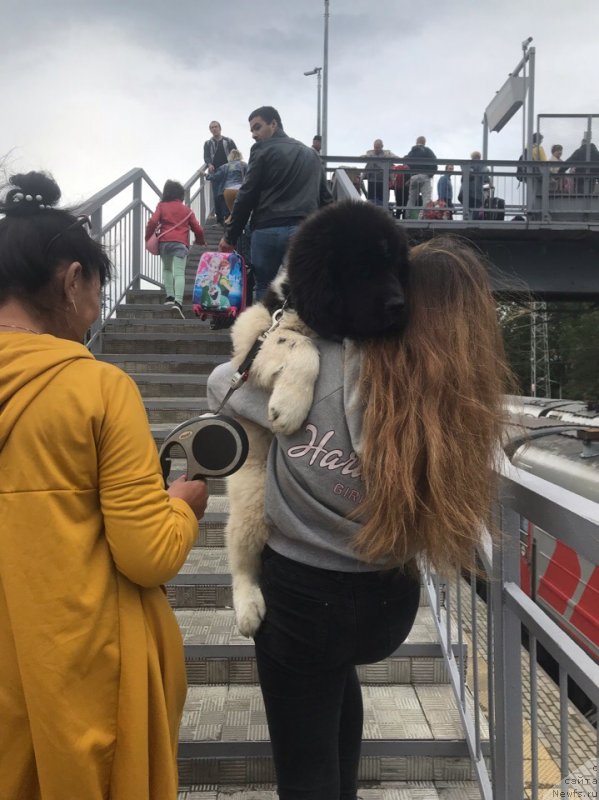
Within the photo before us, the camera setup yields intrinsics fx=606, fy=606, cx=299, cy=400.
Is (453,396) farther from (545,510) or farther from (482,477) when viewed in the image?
(545,510)

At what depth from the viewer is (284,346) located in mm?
1363

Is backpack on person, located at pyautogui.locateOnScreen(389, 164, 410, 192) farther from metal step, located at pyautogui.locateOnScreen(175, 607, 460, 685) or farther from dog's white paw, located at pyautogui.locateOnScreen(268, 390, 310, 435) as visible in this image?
dog's white paw, located at pyautogui.locateOnScreen(268, 390, 310, 435)

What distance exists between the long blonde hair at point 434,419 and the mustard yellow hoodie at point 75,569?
0.44m

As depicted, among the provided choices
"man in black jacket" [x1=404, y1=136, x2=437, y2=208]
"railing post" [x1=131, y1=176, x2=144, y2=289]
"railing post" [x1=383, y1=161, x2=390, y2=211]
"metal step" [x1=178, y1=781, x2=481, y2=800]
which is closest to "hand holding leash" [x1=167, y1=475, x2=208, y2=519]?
"metal step" [x1=178, y1=781, x2=481, y2=800]

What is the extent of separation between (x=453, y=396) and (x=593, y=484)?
337cm

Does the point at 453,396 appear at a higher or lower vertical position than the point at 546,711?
higher

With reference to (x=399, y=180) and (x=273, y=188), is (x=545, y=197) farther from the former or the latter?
(x=273, y=188)

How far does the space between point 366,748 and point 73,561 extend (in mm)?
1736

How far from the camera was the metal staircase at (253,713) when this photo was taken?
2.29 m

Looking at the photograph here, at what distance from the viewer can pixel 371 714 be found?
8.20ft

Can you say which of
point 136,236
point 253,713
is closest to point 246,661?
point 253,713

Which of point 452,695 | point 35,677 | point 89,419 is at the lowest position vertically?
point 452,695

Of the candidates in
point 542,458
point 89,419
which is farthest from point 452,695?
point 542,458

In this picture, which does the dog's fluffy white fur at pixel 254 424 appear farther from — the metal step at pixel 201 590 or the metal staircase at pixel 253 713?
the metal step at pixel 201 590
